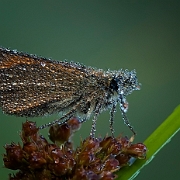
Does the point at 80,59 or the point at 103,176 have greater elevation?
the point at 80,59

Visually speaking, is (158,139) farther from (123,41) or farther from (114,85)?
(123,41)

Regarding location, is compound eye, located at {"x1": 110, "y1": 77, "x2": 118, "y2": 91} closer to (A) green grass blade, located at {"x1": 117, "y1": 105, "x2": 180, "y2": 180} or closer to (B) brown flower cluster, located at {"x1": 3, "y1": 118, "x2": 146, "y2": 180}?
(B) brown flower cluster, located at {"x1": 3, "y1": 118, "x2": 146, "y2": 180}

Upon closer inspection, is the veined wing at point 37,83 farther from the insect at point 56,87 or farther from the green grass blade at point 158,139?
the green grass blade at point 158,139

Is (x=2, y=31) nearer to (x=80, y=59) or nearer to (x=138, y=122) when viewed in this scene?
(x=80, y=59)

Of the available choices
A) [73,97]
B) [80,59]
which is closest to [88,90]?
[73,97]

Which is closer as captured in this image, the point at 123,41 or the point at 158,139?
the point at 158,139

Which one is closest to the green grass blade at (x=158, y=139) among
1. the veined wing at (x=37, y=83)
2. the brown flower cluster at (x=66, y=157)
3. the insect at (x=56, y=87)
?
the brown flower cluster at (x=66, y=157)

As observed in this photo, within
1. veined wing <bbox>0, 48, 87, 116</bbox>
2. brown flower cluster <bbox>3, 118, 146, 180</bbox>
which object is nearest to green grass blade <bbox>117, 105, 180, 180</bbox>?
brown flower cluster <bbox>3, 118, 146, 180</bbox>

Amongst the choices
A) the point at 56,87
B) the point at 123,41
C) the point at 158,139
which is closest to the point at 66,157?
the point at 158,139
